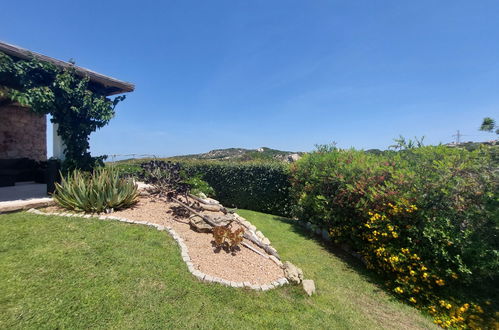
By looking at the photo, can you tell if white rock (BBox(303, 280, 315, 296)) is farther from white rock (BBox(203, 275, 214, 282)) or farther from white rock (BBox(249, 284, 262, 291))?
white rock (BBox(203, 275, 214, 282))

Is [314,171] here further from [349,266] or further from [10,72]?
[10,72]

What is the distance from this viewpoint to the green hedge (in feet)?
27.4

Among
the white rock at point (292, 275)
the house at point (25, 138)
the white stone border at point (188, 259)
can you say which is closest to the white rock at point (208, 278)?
the white stone border at point (188, 259)

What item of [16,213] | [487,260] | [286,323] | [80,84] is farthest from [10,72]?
[487,260]

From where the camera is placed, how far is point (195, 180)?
24.0ft

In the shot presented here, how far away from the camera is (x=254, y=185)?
8703mm

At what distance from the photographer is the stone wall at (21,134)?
346 inches

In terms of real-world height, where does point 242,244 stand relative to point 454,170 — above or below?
below

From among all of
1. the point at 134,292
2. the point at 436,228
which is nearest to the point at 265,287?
the point at 134,292

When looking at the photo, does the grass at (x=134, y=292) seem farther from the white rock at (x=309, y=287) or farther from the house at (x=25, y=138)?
the house at (x=25, y=138)

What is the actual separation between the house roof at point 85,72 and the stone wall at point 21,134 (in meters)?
4.28

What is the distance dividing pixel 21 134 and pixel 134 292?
11033 millimetres

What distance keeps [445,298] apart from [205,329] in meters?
3.75

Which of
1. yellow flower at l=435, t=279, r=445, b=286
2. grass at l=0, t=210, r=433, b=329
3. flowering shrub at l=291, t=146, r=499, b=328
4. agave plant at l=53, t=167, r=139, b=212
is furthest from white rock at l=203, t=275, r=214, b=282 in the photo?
yellow flower at l=435, t=279, r=445, b=286
